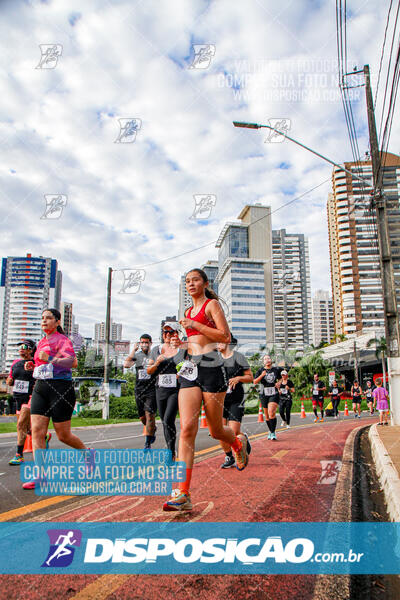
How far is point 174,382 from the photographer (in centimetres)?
594

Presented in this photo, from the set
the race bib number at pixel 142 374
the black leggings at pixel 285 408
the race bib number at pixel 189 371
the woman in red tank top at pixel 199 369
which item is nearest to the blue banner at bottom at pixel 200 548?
the woman in red tank top at pixel 199 369

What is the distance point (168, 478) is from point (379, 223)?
32.9ft

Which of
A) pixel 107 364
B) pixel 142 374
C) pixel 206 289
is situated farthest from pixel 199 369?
pixel 107 364

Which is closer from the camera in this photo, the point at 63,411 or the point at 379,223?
the point at 63,411

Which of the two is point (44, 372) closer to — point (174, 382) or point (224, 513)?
point (174, 382)

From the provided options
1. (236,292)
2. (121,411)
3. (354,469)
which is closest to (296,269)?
(236,292)

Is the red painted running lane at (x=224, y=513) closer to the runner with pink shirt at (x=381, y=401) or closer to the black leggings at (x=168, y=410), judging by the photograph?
the black leggings at (x=168, y=410)

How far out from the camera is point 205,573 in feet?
7.62

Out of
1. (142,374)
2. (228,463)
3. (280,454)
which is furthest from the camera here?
(142,374)

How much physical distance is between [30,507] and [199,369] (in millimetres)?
2000

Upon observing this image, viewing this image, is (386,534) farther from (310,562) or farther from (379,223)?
(379,223)
